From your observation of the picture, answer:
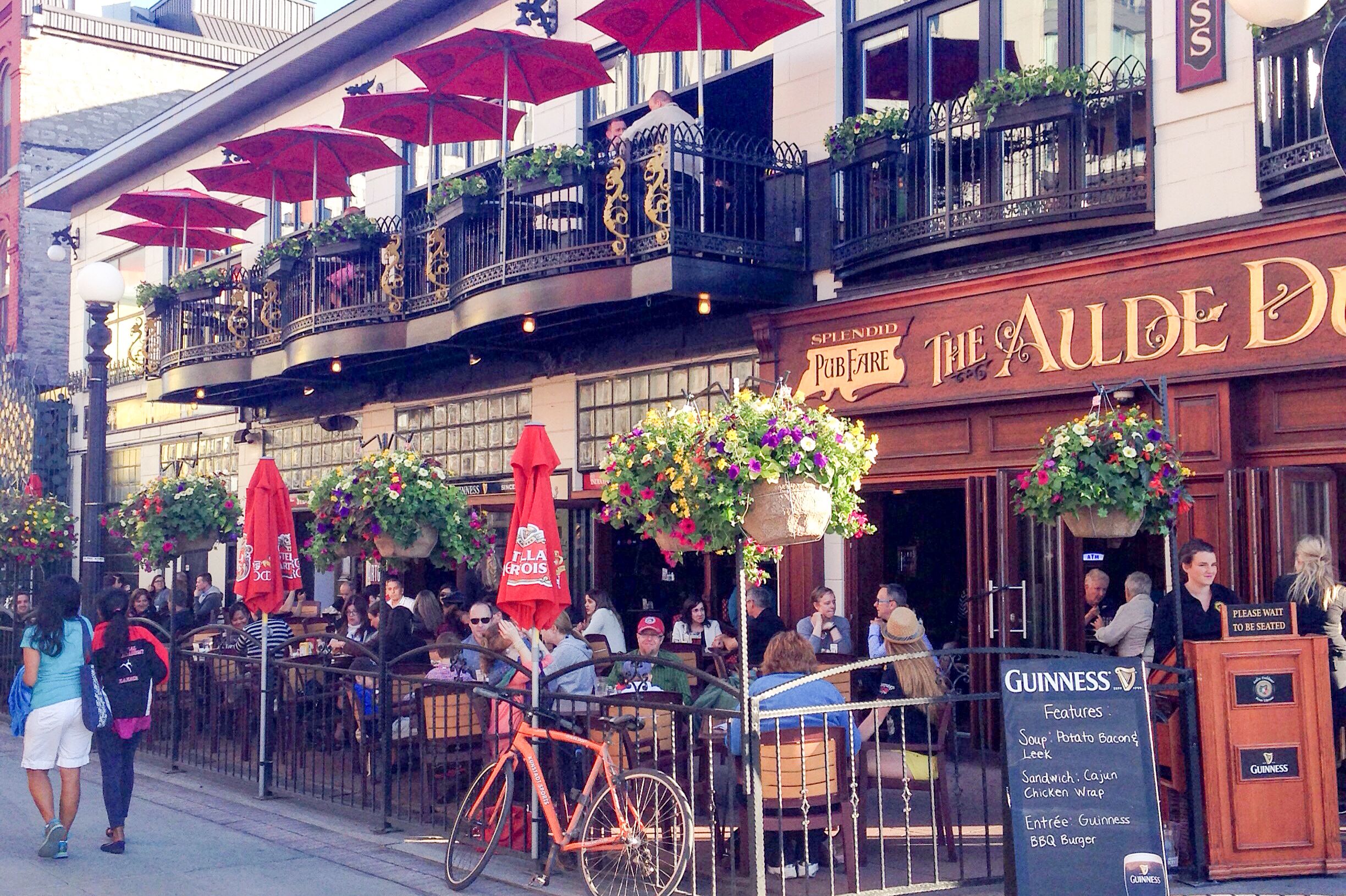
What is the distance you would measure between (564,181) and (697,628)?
14.1ft

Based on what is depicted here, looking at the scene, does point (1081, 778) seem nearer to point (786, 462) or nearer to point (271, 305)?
point (786, 462)

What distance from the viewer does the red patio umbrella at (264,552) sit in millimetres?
10805

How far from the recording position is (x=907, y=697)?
26.0 feet

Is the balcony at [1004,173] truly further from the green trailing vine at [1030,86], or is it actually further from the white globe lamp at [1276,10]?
the white globe lamp at [1276,10]

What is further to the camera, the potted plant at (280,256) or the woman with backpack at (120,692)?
the potted plant at (280,256)

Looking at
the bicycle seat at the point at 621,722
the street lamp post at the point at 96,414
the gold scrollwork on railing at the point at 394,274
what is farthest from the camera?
the gold scrollwork on railing at the point at 394,274

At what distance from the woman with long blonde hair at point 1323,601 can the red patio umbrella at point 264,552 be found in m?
7.36

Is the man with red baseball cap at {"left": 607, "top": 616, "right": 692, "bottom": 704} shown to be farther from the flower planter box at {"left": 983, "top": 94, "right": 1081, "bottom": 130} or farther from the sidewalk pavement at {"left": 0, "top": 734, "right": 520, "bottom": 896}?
the flower planter box at {"left": 983, "top": 94, "right": 1081, "bottom": 130}

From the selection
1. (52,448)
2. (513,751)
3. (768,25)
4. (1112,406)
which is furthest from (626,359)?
(52,448)

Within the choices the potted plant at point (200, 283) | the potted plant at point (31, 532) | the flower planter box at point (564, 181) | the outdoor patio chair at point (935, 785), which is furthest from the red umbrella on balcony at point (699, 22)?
the potted plant at point (31, 532)

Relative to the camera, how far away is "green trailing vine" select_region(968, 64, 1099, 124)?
34.5ft

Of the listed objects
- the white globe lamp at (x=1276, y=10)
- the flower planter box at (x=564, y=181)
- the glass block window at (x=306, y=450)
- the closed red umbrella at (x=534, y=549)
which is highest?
the flower planter box at (x=564, y=181)

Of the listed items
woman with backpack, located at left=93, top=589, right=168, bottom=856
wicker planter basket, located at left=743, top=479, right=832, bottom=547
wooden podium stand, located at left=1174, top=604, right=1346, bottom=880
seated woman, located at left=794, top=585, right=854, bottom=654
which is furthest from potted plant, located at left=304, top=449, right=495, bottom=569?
wooden podium stand, located at left=1174, top=604, right=1346, bottom=880

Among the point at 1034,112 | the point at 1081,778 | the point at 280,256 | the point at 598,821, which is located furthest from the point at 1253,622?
the point at 280,256
